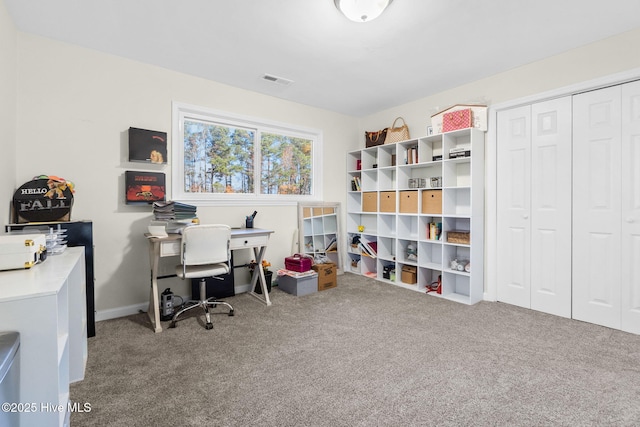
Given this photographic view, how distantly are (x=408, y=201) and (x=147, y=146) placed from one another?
3.06 m

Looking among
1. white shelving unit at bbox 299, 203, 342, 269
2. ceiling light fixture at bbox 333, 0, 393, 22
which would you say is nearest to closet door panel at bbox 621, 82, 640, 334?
ceiling light fixture at bbox 333, 0, 393, 22

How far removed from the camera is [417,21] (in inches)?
95.0

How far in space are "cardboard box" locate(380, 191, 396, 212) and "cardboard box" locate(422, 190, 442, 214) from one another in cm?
46

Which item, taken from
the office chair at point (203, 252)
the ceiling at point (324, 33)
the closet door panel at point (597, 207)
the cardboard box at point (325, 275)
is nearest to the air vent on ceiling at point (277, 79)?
the ceiling at point (324, 33)

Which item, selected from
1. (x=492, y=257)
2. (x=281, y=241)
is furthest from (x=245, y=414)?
(x=492, y=257)

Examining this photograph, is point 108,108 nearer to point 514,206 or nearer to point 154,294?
point 154,294

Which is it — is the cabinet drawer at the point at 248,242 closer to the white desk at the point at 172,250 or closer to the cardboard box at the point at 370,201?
the white desk at the point at 172,250

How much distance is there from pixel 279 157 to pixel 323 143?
75 cm

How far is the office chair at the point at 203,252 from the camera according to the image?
106 inches

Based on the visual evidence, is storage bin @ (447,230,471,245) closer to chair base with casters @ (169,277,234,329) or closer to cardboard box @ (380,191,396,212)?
cardboard box @ (380,191,396,212)

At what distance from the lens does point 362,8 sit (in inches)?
84.0

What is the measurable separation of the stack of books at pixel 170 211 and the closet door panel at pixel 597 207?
3671mm

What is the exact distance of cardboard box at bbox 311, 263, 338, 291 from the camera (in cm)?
392

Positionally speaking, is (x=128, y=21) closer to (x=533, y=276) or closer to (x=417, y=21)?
(x=417, y=21)
